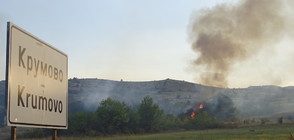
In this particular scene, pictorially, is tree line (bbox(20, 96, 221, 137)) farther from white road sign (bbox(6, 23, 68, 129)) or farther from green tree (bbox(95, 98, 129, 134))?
white road sign (bbox(6, 23, 68, 129))

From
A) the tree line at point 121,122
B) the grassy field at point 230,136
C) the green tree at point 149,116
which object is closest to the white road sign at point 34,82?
the grassy field at point 230,136

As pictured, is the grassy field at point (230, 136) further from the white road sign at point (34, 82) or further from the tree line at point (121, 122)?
the white road sign at point (34, 82)

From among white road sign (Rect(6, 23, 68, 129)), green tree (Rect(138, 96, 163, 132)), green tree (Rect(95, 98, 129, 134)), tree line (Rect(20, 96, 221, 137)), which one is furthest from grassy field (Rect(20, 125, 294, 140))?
white road sign (Rect(6, 23, 68, 129))

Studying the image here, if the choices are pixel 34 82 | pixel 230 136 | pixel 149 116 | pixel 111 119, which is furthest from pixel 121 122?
pixel 34 82

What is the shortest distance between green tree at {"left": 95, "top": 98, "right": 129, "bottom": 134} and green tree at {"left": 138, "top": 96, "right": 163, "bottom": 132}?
5.56 metres

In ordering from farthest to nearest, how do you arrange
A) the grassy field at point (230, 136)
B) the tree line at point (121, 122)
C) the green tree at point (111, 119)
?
the green tree at point (111, 119), the tree line at point (121, 122), the grassy field at point (230, 136)

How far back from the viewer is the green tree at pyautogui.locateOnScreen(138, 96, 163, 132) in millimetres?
108062

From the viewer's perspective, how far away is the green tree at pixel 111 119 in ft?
335

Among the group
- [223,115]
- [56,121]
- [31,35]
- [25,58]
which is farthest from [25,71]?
[223,115]

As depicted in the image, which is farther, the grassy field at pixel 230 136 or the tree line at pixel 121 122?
the tree line at pixel 121 122

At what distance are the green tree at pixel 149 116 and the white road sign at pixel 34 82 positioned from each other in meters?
102

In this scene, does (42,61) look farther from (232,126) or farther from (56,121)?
(232,126)

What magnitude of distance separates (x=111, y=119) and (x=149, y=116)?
390 inches

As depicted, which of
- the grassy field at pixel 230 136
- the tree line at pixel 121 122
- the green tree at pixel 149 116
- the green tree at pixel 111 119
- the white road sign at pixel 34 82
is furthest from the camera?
the green tree at pixel 149 116
